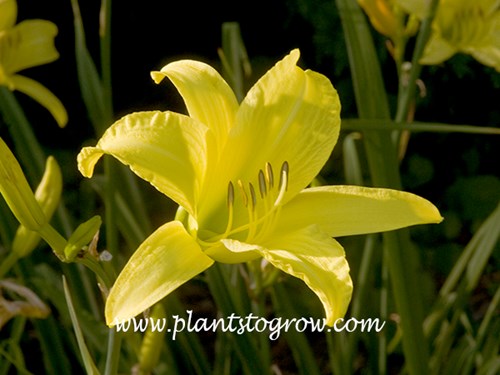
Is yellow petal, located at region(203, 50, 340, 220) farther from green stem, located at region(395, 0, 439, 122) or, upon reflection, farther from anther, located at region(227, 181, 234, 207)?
green stem, located at region(395, 0, 439, 122)

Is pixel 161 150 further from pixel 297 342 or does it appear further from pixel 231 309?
pixel 297 342

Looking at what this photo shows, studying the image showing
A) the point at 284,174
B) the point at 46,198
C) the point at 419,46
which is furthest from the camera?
the point at 419,46

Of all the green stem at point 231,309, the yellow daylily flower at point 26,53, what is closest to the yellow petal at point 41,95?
the yellow daylily flower at point 26,53

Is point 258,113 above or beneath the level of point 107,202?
above

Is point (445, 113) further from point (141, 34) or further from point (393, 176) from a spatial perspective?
point (393, 176)

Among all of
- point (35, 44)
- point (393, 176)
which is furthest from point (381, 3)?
point (35, 44)

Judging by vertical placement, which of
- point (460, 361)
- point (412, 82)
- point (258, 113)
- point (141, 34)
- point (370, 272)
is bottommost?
point (460, 361)

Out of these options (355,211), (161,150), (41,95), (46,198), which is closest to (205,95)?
(161,150)
